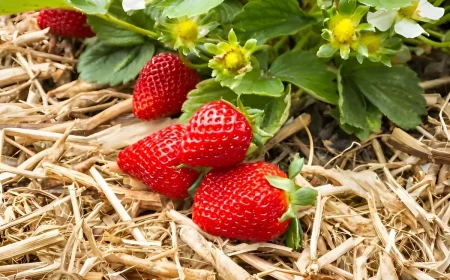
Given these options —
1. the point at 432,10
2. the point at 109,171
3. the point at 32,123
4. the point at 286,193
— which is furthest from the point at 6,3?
the point at 432,10

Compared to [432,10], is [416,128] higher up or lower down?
lower down

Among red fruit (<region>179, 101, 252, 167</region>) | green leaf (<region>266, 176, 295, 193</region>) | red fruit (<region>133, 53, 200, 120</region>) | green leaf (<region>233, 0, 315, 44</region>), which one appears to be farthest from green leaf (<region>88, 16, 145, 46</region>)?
green leaf (<region>266, 176, 295, 193</region>)

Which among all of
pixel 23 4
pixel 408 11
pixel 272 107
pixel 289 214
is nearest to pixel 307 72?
pixel 272 107

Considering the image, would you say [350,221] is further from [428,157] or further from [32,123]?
[32,123]

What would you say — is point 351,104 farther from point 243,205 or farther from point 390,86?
point 243,205

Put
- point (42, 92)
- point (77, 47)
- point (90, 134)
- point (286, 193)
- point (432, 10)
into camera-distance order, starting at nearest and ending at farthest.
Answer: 1. point (286, 193)
2. point (432, 10)
3. point (90, 134)
4. point (42, 92)
5. point (77, 47)

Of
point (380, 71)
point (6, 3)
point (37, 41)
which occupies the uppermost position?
point (6, 3)

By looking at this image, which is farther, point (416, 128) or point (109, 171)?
point (416, 128)

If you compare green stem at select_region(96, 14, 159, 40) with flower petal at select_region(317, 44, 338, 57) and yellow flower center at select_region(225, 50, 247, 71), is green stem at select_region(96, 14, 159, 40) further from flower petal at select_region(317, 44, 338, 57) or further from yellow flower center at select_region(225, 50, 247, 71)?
flower petal at select_region(317, 44, 338, 57)
